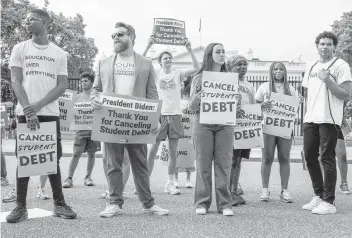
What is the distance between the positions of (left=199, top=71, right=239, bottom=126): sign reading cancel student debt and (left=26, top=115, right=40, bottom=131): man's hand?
1777 mm

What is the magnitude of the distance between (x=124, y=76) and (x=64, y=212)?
61.4 inches

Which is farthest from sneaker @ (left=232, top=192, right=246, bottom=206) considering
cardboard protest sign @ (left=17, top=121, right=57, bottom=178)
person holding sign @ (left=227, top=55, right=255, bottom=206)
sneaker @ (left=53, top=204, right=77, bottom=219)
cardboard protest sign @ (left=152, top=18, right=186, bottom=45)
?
cardboard protest sign @ (left=152, top=18, right=186, bottom=45)

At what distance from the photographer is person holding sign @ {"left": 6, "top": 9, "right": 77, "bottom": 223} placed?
15.9 ft

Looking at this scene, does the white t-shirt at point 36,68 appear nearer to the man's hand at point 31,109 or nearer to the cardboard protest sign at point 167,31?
the man's hand at point 31,109

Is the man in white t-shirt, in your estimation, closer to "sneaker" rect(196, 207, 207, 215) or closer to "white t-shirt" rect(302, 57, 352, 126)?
"white t-shirt" rect(302, 57, 352, 126)

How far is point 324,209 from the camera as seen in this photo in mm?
5488

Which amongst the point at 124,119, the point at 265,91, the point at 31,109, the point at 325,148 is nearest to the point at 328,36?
the point at 265,91

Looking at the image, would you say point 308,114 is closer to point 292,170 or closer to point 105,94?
point 105,94

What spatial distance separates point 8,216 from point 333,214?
11.4ft

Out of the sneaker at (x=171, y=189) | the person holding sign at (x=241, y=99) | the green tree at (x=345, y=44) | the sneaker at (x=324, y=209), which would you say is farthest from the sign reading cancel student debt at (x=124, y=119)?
the green tree at (x=345, y=44)

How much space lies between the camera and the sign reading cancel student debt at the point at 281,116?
6434 mm

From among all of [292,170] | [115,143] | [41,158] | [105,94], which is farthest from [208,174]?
[292,170]

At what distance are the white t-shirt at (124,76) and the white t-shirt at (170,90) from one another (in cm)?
176

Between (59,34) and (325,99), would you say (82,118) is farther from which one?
(59,34)
